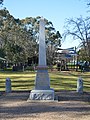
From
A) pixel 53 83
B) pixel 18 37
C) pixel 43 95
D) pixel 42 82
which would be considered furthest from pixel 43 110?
pixel 18 37

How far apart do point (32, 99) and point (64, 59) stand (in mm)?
61798

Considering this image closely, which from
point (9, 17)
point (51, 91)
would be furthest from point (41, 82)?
point (9, 17)

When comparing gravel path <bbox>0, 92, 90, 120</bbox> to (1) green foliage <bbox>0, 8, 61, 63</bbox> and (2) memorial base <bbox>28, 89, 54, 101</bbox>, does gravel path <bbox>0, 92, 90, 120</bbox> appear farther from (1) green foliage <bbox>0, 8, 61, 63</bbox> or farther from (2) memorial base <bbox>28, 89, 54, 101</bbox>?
(1) green foliage <bbox>0, 8, 61, 63</bbox>

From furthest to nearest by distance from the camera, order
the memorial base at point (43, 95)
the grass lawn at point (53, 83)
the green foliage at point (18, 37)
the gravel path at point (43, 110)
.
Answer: the green foliage at point (18, 37) < the grass lawn at point (53, 83) < the memorial base at point (43, 95) < the gravel path at point (43, 110)

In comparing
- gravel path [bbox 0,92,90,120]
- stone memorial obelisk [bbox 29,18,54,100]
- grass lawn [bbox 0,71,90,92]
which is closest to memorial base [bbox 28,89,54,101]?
stone memorial obelisk [bbox 29,18,54,100]

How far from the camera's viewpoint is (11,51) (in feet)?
239

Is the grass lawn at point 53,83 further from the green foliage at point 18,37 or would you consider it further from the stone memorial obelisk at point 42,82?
the green foliage at point 18,37

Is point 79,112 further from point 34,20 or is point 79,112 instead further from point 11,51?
point 34,20

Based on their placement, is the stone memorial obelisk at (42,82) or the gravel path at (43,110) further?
the stone memorial obelisk at (42,82)

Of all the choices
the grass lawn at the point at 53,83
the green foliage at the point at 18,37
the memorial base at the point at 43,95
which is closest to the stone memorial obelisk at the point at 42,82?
the memorial base at the point at 43,95

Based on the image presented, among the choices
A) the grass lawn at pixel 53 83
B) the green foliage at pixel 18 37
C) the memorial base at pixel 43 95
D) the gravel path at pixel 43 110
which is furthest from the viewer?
the green foliage at pixel 18 37

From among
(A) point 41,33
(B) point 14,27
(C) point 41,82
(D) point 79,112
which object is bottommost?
(D) point 79,112

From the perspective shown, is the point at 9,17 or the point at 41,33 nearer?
the point at 41,33

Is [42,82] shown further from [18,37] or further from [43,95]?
[18,37]
